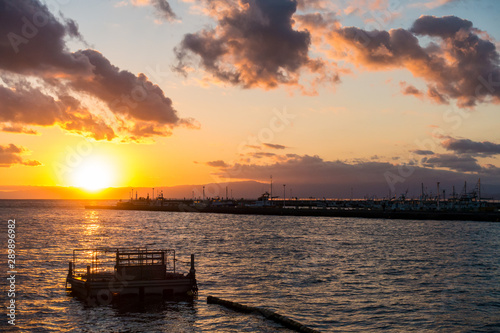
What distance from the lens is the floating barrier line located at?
84.9 ft

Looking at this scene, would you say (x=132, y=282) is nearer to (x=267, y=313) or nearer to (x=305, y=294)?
(x=267, y=313)

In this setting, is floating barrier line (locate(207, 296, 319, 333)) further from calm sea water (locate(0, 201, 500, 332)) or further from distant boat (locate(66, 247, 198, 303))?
distant boat (locate(66, 247, 198, 303))

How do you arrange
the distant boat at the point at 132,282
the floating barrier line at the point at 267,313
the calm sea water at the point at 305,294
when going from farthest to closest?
the distant boat at the point at 132,282 < the calm sea water at the point at 305,294 < the floating barrier line at the point at 267,313

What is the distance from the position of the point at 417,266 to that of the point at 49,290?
124ft

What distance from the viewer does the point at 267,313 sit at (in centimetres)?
2864

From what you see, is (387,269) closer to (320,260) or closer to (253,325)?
(320,260)

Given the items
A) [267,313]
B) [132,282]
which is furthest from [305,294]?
[132,282]

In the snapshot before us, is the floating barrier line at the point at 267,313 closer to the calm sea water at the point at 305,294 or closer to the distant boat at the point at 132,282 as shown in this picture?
the calm sea water at the point at 305,294

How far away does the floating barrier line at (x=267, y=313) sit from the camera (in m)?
25.9

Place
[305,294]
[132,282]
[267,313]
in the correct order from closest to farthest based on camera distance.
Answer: [267,313]
[132,282]
[305,294]

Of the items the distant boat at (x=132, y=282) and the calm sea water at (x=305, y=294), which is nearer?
the calm sea water at (x=305, y=294)

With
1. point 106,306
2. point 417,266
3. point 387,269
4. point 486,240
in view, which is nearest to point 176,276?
point 106,306

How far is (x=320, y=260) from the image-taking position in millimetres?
55719

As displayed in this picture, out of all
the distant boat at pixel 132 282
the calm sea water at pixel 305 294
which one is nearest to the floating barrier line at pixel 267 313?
the calm sea water at pixel 305 294
